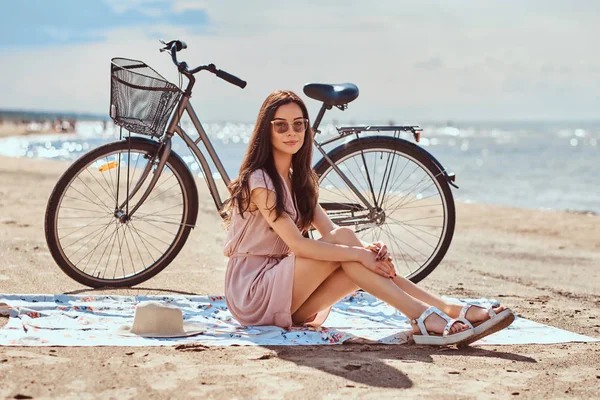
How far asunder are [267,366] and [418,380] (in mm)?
582

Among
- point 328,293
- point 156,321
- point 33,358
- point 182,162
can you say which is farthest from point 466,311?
point 182,162

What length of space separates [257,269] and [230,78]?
1.29 metres

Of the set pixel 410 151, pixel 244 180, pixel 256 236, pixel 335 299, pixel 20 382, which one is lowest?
pixel 20 382

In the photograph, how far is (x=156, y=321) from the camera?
3.47 m

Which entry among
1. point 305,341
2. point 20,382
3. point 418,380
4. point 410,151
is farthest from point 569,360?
point 20,382

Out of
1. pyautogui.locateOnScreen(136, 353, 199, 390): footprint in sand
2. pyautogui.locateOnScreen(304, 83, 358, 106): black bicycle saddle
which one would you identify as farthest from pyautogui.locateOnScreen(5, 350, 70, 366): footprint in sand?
pyautogui.locateOnScreen(304, 83, 358, 106): black bicycle saddle

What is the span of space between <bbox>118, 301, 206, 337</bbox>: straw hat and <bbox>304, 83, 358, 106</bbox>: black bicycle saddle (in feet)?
5.40

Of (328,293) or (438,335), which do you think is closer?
(438,335)

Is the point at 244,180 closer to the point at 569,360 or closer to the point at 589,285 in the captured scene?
the point at 569,360

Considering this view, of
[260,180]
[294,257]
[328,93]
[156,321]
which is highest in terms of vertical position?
[328,93]

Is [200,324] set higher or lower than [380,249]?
lower

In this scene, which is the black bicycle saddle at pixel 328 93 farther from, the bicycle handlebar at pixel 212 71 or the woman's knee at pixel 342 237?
the woman's knee at pixel 342 237

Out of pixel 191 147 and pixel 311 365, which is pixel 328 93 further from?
pixel 311 365

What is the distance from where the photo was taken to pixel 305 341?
3461 millimetres
